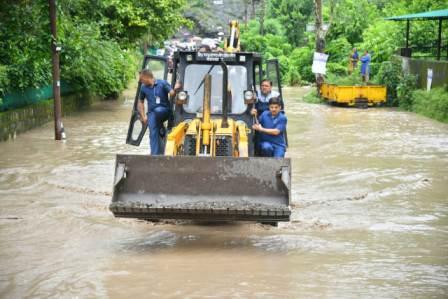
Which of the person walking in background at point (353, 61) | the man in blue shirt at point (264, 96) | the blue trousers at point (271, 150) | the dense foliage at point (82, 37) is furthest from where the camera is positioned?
the person walking in background at point (353, 61)

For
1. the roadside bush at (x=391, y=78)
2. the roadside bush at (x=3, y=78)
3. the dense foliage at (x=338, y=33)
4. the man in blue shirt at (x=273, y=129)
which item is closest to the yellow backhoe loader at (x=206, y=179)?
the man in blue shirt at (x=273, y=129)

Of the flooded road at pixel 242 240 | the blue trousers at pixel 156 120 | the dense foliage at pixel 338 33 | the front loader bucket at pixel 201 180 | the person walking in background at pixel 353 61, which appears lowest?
the flooded road at pixel 242 240

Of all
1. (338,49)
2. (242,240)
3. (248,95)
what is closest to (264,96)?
(248,95)

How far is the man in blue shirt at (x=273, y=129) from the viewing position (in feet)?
36.5

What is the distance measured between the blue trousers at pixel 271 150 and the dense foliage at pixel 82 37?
673cm

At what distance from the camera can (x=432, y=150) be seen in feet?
61.3

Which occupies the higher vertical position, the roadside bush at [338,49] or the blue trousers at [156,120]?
the roadside bush at [338,49]

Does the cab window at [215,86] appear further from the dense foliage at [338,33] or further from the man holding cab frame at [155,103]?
the dense foliage at [338,33]

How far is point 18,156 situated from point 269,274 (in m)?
10.1

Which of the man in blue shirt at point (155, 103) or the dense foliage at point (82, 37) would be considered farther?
the dense foliage at point (82, 37)

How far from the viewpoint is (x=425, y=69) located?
28828 mm

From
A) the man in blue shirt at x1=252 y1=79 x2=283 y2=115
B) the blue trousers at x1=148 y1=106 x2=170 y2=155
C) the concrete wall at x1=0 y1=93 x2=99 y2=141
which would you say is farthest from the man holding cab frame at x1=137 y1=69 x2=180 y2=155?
the concrete wall at x1=0 y1=93 x2=99 y2=141

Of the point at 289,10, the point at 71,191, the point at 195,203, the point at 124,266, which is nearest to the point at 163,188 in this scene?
the point at 195,203

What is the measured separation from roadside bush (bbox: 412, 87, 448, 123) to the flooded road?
25.6 feet
